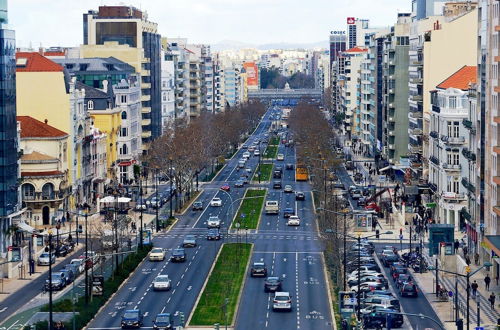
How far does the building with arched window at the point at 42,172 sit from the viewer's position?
450 feet

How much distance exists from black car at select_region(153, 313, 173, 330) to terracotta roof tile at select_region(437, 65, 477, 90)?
62.4 meters

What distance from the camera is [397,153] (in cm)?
19275

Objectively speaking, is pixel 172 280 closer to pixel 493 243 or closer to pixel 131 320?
pixel 131 320

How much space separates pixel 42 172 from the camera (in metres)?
138

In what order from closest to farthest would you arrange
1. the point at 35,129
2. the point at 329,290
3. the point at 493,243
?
1. the point at 493,243
2. the point at 329,290
3. the point at 35,129

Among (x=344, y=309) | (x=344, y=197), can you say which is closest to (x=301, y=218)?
(x=344, y=197)

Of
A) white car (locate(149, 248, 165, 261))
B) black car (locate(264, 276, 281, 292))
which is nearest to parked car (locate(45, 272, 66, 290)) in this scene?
white car (locate(149, 248, 165, 261))

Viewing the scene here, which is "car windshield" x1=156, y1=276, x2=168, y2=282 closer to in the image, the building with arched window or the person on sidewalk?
the person on sidewalk

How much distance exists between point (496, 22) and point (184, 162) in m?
79.8

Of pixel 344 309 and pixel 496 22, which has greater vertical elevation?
pixel 496 22

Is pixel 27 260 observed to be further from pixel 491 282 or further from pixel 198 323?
pixel 491 282

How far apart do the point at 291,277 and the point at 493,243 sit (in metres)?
17.6

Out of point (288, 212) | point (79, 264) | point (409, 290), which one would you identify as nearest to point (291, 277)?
point (409, 290)

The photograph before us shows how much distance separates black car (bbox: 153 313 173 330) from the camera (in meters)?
78.4
